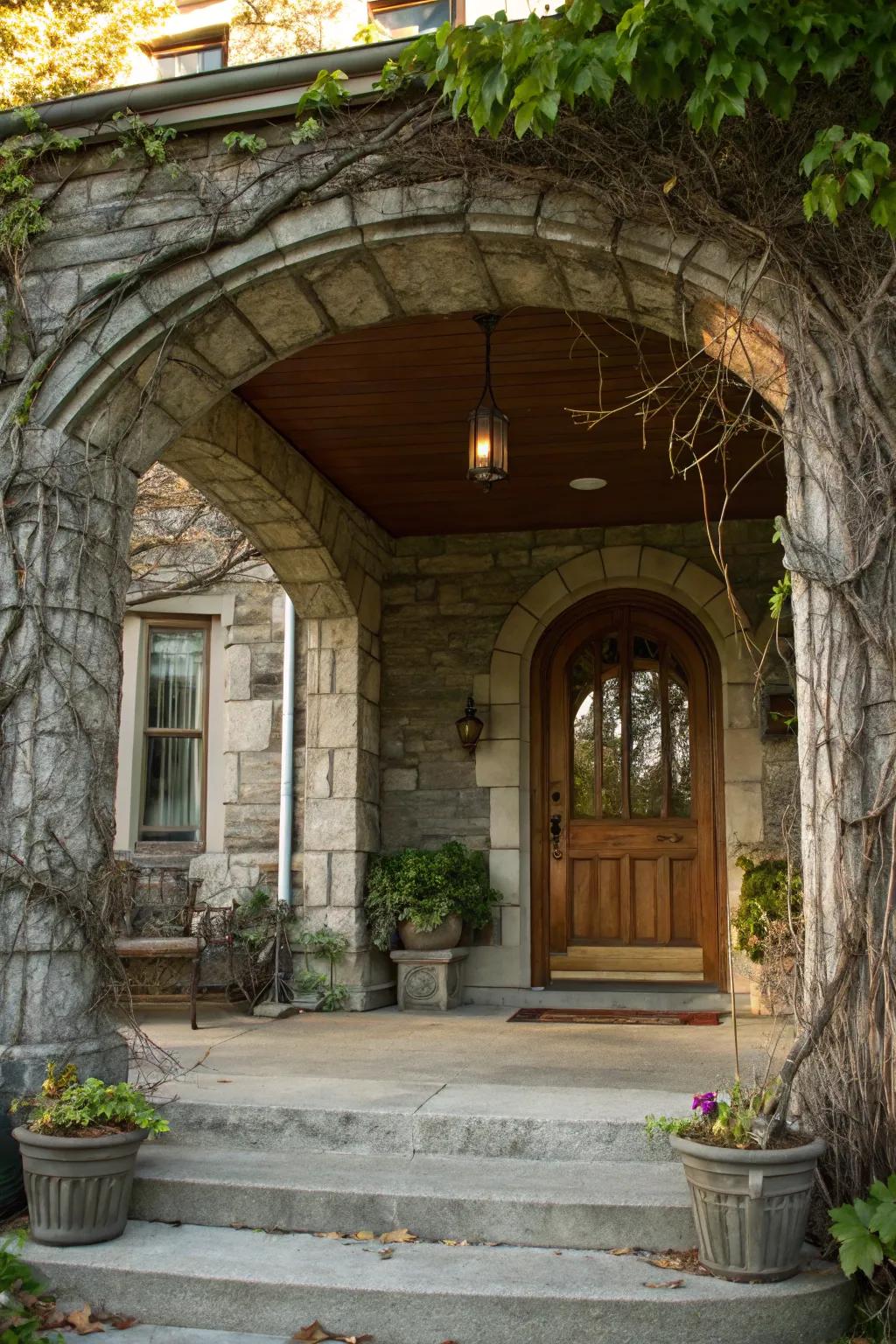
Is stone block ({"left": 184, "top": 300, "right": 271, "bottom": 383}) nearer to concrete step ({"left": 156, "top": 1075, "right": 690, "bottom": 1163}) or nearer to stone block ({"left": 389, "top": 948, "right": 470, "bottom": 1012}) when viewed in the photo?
concrete step ({"left": 156, "top": 1075, "right": 690, "bottom": 1163})

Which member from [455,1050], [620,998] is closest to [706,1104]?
[455,1050]

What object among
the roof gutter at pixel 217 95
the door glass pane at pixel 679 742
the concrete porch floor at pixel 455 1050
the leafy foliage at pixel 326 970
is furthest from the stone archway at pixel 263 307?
the door glass pane at pixel 679 742

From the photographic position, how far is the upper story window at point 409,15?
6125mm

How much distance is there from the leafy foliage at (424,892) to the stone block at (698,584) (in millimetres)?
1862

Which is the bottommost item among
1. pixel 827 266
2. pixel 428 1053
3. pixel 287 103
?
pixel 428 1053

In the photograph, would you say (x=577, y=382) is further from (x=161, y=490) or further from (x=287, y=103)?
(x=161, y=490)

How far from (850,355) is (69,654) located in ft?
8.20

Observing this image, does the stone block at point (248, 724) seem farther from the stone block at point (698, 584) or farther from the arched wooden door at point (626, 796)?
the stone block at point (698, 584)

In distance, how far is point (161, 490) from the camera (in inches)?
280

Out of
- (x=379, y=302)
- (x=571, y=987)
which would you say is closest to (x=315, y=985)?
(x=571, y=987)

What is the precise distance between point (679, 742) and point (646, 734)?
7.5 inches

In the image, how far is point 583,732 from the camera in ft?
22.2

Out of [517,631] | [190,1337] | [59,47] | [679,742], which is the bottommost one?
[190,1337]

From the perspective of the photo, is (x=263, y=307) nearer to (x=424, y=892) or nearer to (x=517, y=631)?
(x=517, y=631)
